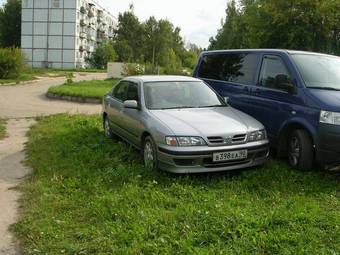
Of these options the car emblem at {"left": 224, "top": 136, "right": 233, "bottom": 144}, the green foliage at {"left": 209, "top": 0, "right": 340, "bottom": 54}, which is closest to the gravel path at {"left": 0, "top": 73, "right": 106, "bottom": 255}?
the car emblem at {"left": 224, "top": 136, "right": 233, "bottom": 144}

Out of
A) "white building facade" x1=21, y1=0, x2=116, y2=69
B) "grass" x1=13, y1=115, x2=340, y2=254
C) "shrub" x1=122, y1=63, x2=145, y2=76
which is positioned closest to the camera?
"grass" x1=13, y1=115, x2=340, y2=254

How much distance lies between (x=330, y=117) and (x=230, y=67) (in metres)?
2.97

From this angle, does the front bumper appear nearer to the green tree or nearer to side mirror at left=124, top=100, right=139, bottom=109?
side mirror at left=124, top=100, right=139, bottom=109

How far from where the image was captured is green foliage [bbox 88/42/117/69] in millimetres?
75125

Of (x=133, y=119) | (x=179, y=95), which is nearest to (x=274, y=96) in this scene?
(x=179, y=95)

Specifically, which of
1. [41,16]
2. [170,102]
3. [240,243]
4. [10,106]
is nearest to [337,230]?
[240,243]

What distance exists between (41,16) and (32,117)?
7116cm

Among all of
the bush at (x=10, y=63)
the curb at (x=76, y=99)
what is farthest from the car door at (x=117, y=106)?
the bush at (x=10, y=63)

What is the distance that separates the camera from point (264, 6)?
2603cm

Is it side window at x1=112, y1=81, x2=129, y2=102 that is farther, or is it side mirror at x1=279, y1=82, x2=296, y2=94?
side window at x1=112, y1=81, x2=129, y2=102

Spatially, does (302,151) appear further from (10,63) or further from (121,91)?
(10,63)

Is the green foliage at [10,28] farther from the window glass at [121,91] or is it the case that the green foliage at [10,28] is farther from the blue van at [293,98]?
the blue van at [293,98]

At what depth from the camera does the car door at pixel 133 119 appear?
714 centimetres

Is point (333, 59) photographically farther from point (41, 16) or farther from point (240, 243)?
point (41, 16)
